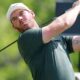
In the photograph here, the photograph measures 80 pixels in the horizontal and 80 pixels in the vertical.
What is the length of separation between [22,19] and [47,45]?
27cm

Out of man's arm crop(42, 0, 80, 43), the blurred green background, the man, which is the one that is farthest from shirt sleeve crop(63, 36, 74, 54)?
the blurred green background

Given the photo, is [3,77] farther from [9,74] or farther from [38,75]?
[38,75]

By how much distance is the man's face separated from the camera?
4.33m

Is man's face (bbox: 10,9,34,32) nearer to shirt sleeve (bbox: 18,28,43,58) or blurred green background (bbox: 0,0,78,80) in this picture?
shirt sleeve (bbox: 18,28,43,58)

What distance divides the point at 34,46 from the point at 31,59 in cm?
9

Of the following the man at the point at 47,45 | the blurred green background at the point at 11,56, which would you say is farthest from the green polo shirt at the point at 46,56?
the blurred green background at the point at 11,56

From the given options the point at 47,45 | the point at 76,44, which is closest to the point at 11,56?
the point at 76,44

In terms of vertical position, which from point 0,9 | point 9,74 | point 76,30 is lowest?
point 9,74

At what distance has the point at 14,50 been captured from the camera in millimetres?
12734

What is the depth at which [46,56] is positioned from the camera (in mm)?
4195

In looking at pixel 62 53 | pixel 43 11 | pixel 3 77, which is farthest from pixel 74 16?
pixel 43 11

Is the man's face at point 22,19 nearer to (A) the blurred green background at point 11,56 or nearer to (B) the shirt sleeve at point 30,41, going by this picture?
(B) the shirt sleeve at point 30,41

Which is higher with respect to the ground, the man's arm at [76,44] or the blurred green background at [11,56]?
the man's arm at [76,44]

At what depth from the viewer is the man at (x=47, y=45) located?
13.7 feet
